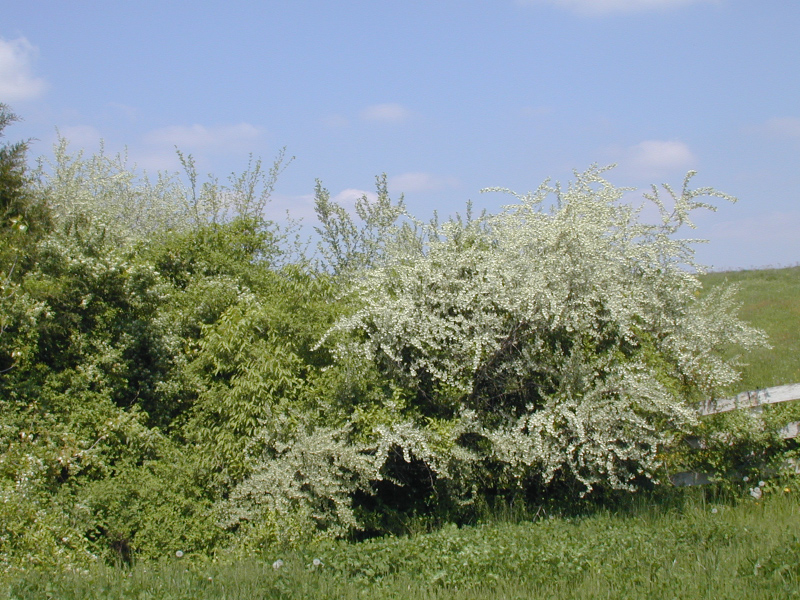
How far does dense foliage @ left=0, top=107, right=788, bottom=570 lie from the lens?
651 centimetres

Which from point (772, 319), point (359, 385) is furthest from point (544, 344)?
point (772, 319)

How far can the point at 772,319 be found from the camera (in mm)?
18844

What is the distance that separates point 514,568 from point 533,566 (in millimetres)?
145

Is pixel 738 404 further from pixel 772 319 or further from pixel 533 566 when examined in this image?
pixel 772 319

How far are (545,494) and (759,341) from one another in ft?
10.2

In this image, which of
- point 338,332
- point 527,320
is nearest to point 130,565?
point 338,332

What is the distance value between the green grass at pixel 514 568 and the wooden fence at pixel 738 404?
0.82 m

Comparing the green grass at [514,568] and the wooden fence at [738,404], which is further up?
the wooden fence at [738,404]

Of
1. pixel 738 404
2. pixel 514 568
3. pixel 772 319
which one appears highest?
pixel 772 319

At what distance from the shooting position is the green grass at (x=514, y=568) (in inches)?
188

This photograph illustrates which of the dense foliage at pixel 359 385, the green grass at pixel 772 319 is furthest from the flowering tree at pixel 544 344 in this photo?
the green grass at pixel 772 319

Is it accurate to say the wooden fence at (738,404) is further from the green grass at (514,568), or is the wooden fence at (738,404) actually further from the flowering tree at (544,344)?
the green grass at (514,568)

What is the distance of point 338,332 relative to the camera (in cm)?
745

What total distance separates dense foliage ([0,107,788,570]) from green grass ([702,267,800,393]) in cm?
228
